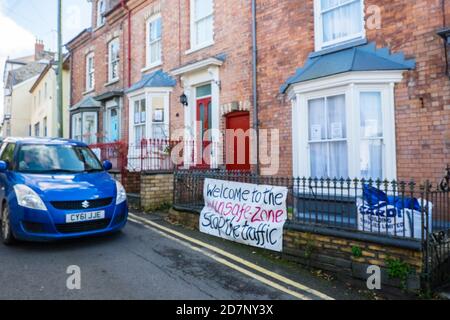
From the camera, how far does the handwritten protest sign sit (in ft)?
19.2

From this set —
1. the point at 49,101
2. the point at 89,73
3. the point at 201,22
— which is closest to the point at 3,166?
the point at 201,22

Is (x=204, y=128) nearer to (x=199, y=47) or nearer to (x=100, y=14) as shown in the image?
(x=199, y=47)

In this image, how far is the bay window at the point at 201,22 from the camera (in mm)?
11359

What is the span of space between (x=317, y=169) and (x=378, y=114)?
69.0 inches

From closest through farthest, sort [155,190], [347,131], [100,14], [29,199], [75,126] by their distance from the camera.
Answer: [29,199], [347,131], [155,190], [100,14], [75,126]

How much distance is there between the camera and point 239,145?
1030cm

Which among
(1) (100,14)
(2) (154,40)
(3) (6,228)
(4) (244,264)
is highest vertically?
(1) (100,14)

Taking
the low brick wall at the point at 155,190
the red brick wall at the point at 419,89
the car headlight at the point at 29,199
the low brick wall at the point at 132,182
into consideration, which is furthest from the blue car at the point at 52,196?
the red brick wall at the point at 419,89

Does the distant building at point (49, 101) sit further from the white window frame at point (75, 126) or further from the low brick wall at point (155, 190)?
the low brick wall at point (155, 190)

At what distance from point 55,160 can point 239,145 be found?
16.8 ft

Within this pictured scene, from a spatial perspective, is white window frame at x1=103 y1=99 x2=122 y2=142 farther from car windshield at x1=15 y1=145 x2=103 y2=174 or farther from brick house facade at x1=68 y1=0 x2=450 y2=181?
car windshield at x1=15 y1=145 x2=103 y2=174

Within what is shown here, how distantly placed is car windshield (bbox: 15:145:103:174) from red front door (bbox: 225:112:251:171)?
419 cm
